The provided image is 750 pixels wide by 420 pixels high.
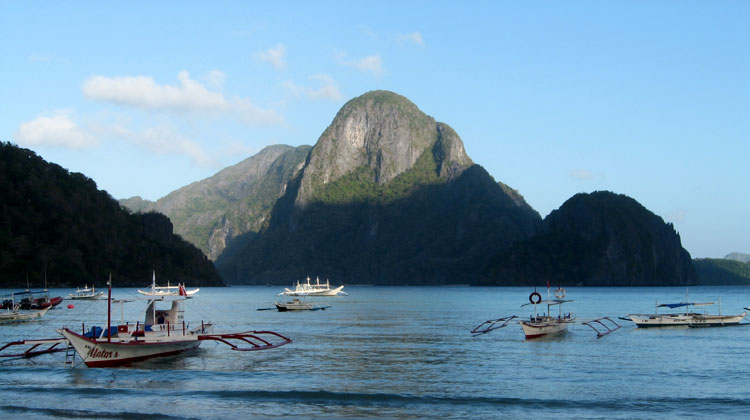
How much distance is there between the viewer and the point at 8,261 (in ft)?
586

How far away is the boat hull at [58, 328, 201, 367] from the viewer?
43.7 metres

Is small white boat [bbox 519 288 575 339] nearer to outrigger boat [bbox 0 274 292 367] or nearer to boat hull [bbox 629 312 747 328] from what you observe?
boat hull [bbox 629 312 747 328]

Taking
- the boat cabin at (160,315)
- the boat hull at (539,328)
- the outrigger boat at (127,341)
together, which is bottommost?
the boat hull at (539,328)

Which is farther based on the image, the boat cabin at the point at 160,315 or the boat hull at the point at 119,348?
the boat cabin at the point at 160,315

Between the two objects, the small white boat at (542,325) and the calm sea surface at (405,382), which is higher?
the small white boat at (542,325)

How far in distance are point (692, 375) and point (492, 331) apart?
98.9ft

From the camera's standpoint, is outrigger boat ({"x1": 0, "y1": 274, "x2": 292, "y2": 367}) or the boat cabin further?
the boat cabin

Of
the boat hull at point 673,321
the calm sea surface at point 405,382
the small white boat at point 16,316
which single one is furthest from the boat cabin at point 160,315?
the boat hull at point 673,321

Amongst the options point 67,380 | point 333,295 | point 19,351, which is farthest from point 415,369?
point 333,295

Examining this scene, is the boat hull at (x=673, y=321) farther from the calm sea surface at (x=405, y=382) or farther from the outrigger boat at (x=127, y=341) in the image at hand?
the outrigger boat at (x=127, y=341)

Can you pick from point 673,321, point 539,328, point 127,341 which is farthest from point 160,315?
point 673,321

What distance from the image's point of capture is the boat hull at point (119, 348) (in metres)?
43.7

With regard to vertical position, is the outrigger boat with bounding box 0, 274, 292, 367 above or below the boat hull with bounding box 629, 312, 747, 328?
above

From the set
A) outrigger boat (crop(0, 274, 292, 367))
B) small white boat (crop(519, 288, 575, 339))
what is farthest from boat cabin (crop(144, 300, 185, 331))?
small white boat (crop(519, 288, 575, 339))
